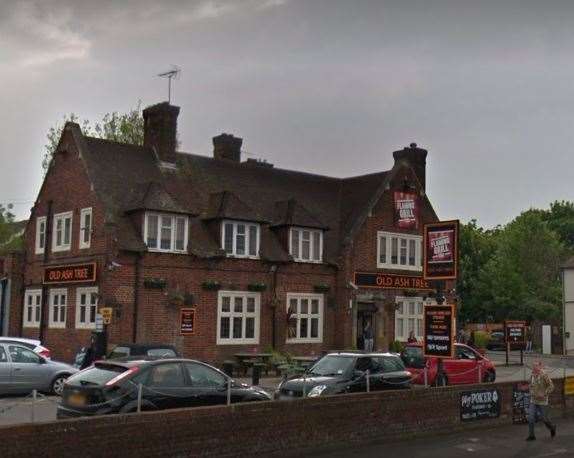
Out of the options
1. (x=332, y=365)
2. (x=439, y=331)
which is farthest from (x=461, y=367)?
(x=332, y=365)

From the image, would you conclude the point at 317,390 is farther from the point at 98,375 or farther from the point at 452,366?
the point at 452,366

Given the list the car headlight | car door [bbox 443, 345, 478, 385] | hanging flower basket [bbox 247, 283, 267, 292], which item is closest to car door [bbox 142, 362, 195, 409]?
the car headlight

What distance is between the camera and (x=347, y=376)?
18.2m

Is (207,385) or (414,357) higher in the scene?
(414,357)

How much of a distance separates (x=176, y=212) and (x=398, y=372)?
14509 millimetres

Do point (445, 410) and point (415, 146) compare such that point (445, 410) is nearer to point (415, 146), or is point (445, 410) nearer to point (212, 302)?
point (212, 302)

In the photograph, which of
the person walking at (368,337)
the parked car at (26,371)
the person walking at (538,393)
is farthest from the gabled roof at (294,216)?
the person walking at (538,393)

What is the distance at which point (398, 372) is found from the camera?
19.3 m

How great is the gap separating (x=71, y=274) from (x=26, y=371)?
11110 mm

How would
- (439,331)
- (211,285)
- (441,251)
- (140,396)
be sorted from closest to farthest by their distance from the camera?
(140,396)
(439,331)
(441,251)
(211,285)

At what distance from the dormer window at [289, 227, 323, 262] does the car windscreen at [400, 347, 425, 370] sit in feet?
38.9

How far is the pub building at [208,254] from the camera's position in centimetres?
3050

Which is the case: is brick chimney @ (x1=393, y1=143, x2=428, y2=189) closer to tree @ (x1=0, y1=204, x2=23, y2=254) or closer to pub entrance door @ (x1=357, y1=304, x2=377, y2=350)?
pub entrance door @ (x1=357, y1=304, x2=377, y2=350)

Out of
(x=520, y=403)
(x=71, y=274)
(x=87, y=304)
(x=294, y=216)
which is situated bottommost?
(x=520, y=403)
